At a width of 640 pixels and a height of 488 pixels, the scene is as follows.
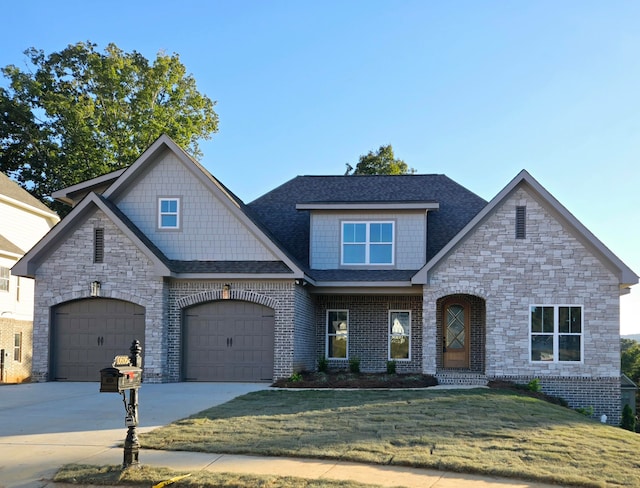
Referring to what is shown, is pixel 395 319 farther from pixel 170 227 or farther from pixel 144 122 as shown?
pixel 144 122

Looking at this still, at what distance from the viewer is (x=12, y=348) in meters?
32.4

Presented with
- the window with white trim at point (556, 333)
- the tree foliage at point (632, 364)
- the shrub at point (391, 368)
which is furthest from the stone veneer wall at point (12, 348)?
the tree foliage at point (632, 364)

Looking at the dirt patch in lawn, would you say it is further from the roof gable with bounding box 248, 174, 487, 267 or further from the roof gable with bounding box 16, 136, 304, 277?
the roof gable with bounding box 248, 174, 487, 267

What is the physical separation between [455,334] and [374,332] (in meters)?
2.58

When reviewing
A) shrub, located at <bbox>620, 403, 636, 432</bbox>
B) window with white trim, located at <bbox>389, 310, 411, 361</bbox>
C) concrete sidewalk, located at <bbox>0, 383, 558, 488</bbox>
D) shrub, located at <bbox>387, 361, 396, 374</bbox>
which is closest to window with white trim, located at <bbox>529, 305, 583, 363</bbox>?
shrub, located at <bbox>620, 403, 636, 432</bbox>

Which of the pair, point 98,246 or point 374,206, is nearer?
point 98,246

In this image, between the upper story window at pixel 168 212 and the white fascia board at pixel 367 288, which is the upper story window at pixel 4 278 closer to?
the upper story window at pixel 168 212

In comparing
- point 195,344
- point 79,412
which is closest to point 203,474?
point 79,412

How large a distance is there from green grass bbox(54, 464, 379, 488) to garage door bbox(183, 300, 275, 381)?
11.8 metres

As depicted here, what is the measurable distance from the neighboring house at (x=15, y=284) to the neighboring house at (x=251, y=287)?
12.1m

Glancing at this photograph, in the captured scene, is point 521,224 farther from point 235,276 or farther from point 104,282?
point 104,282

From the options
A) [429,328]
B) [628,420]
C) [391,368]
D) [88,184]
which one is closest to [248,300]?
[391,368]

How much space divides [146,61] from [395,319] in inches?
949

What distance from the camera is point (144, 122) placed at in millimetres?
39031
